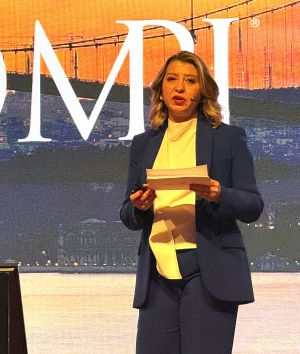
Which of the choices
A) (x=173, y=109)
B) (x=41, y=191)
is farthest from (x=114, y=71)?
(x=173, y=109)

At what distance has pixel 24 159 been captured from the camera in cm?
473

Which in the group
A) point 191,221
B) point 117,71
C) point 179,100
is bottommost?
point 191,221

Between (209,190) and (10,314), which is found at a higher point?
(209,190)

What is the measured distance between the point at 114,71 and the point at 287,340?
1559 millimetres

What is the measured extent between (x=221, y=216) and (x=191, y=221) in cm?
9

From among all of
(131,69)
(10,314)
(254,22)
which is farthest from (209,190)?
(254,22)

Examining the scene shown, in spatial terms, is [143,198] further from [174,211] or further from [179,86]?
[179,86]

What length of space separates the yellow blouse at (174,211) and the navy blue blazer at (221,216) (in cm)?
2

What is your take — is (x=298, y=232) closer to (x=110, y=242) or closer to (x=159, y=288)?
(x=110, y=242)

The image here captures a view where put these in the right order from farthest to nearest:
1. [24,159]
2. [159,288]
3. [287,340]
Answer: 1. [24,159]
2. [287,340]
3. [159,288]

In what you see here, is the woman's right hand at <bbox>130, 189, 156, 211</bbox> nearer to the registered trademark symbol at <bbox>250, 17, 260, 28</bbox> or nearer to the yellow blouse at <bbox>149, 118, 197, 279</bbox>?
the yellow blouse at <bbox>149, 118, 197, 279</bbox>

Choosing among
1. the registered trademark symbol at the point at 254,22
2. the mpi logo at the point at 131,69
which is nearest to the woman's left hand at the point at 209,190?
the mpi logo at the point at 131,69

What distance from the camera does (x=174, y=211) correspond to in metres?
2.52

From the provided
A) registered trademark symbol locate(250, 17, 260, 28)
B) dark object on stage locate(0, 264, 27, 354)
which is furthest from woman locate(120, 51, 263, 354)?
registered trademark symbol locate(250, 17, 260, 28)
